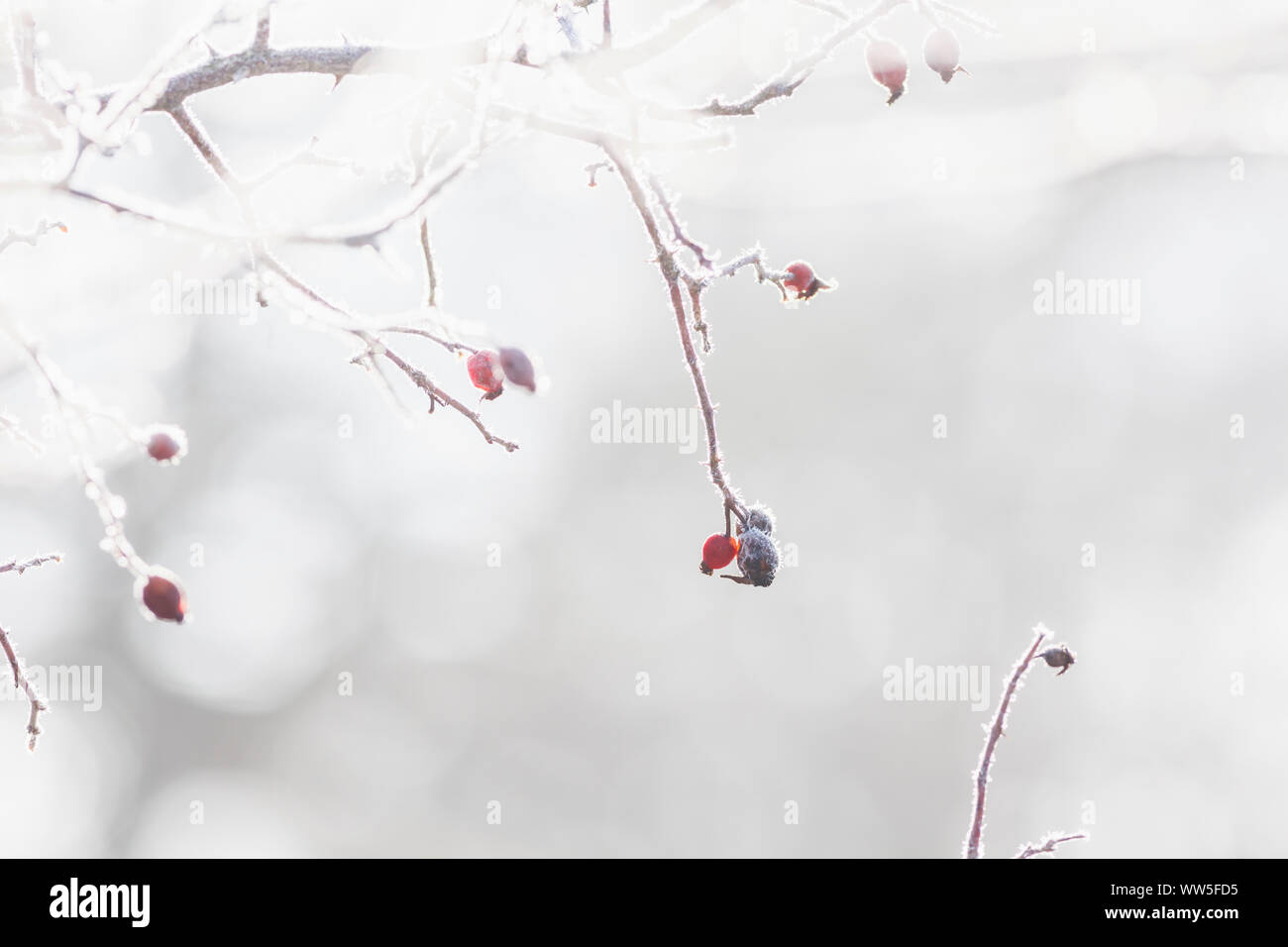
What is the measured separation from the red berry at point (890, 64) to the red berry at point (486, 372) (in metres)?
0.78

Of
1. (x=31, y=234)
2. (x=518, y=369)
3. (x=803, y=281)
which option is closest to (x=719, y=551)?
(x=803, y=281)

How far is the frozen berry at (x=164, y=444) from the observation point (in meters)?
1.46

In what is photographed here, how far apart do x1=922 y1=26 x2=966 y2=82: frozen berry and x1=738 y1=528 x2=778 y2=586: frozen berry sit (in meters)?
0.82

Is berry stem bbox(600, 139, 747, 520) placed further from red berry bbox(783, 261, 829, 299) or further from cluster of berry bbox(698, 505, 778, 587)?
red berry bbox(783, 261, 829, 299)

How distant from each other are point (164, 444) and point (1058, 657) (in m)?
1.45

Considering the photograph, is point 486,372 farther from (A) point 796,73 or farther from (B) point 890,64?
(B) point 890,64

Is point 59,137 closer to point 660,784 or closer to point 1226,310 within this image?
point 660,784

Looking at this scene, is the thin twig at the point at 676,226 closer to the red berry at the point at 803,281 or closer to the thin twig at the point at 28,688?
the red berry at the point at 803,281

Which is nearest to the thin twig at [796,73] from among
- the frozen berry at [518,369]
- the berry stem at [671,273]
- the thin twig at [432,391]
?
the berry stem at [671,273]

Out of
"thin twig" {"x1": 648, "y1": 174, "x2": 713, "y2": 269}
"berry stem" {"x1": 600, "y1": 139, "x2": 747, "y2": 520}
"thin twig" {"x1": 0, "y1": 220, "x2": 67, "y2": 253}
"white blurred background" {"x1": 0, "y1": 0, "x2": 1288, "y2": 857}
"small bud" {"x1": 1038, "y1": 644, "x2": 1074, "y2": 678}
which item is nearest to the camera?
"berry stem" {"x1": 600, "y1": 139, "x2": 747, "y2": 520}

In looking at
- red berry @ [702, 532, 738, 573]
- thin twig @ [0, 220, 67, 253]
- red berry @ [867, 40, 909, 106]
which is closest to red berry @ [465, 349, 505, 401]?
red berry @ [702, 532, 738, 573]

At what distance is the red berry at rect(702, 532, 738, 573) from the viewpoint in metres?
1.88
